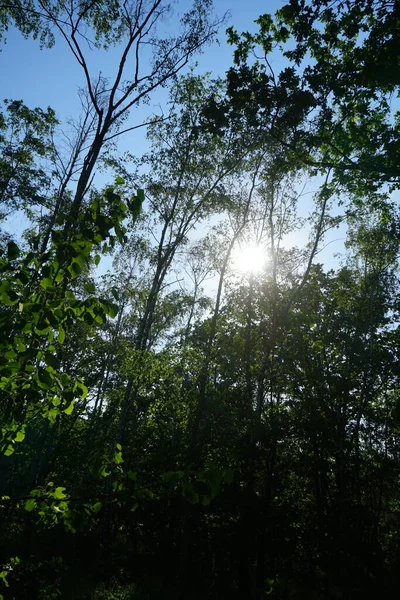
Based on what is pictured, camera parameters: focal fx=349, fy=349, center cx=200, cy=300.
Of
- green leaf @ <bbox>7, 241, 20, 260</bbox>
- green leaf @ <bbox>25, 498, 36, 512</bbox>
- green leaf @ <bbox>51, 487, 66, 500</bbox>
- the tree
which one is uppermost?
the tree

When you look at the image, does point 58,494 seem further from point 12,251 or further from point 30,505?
point 12,251

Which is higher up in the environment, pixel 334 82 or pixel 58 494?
pixel 334 82

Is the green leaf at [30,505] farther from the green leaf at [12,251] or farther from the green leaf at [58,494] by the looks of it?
the green leaf at [12,251]

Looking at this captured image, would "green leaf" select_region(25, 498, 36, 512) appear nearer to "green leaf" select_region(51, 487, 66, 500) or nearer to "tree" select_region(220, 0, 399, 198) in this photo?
"green leaf" select_region(51, 487, 66, 500)

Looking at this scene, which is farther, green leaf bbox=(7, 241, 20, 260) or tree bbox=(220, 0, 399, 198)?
tree bbox=(220, 0, 399, 198)

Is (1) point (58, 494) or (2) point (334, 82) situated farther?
(2) point (334, 82)

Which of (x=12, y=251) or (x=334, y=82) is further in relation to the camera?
(x=334, y=82)

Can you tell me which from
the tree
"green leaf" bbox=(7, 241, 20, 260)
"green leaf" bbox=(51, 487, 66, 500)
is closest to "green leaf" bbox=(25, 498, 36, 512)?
"green leaf" bbox=(51, 487, 66, 500)

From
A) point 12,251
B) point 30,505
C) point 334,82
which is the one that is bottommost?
point 30,505

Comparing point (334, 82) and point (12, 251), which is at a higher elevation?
point (334, 82)

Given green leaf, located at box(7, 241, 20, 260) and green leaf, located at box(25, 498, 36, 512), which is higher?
green leaf, located at box(7, 241, 20, 260)

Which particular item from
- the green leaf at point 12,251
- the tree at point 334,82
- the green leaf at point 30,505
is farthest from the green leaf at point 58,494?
the tree at point 334,82

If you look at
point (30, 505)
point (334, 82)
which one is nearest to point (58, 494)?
point (30, 505)

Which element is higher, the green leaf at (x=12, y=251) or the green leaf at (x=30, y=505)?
the green leaf at (x=12, y=251)
